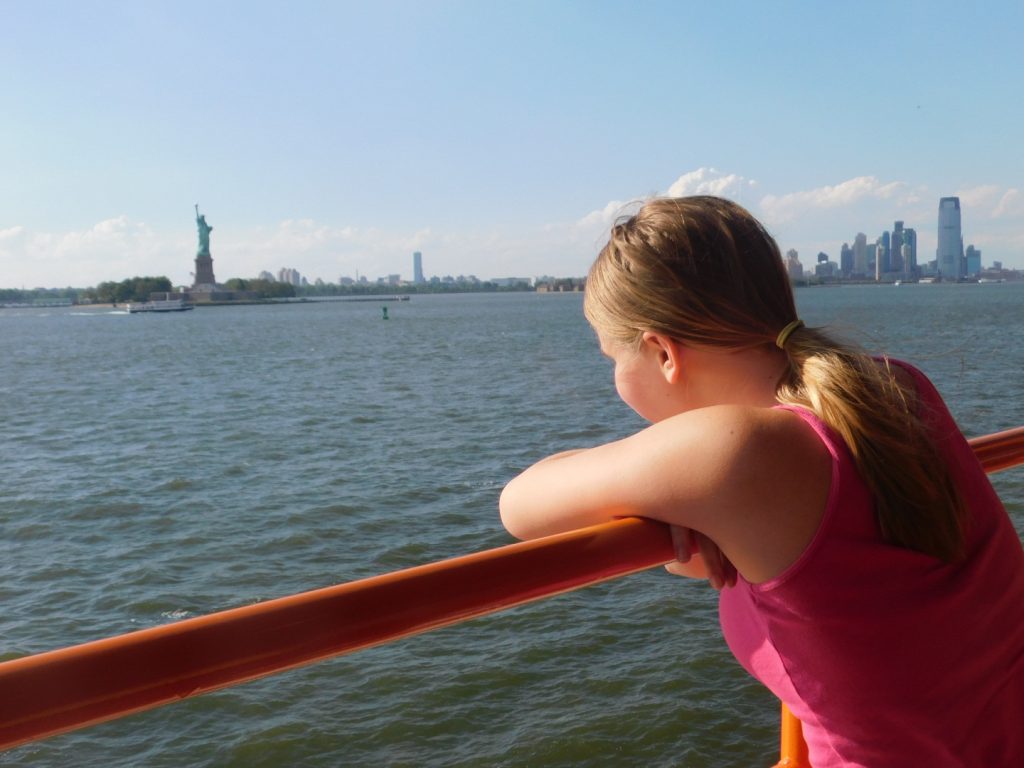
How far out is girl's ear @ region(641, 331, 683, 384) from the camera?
4.42ft

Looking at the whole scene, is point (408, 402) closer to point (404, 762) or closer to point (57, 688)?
point (404, 762)

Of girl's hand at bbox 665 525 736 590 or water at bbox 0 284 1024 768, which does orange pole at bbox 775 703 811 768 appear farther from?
water at bbox 0 284 1024 768

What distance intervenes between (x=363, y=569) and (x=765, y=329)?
9723 millimetres

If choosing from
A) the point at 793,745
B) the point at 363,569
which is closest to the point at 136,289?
the point at 363,569

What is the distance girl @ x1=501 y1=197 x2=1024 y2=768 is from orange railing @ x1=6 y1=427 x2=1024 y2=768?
107 millimetres

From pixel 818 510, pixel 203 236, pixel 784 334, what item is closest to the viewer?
pixel 818 510

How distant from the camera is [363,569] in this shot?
10656 millimetres

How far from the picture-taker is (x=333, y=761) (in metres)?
6.73

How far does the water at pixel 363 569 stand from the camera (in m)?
6.96

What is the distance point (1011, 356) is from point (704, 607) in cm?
2602

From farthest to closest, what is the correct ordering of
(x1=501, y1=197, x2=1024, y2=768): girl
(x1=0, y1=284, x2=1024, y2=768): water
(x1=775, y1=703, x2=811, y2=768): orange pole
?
(x1=0, y1=284, x2=1024, y2=768): water
(x1=775, y1=703, x2=811, y2=768): orange pole
(x1=501, y1=197, x2=1024, y2=768): girl

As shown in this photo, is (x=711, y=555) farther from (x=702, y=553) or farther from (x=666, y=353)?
(x=666, y=353)

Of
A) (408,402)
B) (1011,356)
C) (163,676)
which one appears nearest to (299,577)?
(163,676)

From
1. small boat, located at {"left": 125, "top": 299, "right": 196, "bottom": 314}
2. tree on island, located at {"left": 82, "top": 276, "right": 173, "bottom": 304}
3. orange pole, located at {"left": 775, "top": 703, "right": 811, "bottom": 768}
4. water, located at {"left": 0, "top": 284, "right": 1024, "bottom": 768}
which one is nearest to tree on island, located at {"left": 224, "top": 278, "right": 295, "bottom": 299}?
tree on island, located at {"left": 82, "top": 276, "right": 173, "bottom": 304}
